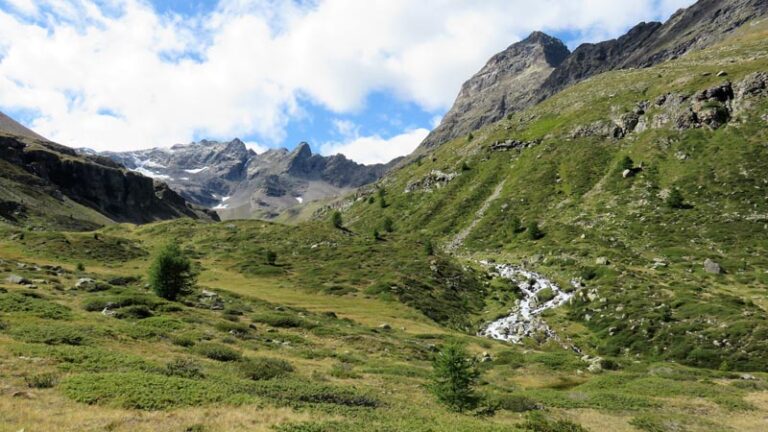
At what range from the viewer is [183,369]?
2289 cm

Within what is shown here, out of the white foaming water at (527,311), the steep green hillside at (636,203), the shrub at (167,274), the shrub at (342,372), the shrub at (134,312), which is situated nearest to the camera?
the shrub at (342,372)

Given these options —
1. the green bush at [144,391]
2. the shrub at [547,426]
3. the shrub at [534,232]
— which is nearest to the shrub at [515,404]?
the shrub at [547,426]

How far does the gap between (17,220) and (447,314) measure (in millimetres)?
143629

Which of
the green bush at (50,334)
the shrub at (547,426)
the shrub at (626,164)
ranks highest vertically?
the shrub at (626,164)

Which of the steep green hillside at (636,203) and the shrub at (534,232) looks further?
the shrub at (534,232)

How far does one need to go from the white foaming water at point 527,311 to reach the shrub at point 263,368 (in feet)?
121

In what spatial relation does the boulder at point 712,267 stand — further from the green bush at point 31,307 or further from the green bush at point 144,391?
the green bush at point 31,307

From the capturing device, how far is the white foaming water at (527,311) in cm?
5841

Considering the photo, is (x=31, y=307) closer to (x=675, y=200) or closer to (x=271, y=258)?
(x=271, y=258)

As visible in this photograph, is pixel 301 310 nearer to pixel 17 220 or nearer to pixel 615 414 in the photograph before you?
pixel 615 414

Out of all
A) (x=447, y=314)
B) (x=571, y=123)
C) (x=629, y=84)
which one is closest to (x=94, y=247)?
(x=447, y=314)

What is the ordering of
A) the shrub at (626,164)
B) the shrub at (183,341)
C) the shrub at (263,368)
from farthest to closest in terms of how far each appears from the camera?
1. the shrub at (626,164)
2. the shrub at (183,341)
3. the shrub at (263,368)

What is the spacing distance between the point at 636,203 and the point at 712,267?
28.7 m

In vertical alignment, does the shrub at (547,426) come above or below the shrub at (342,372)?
above
